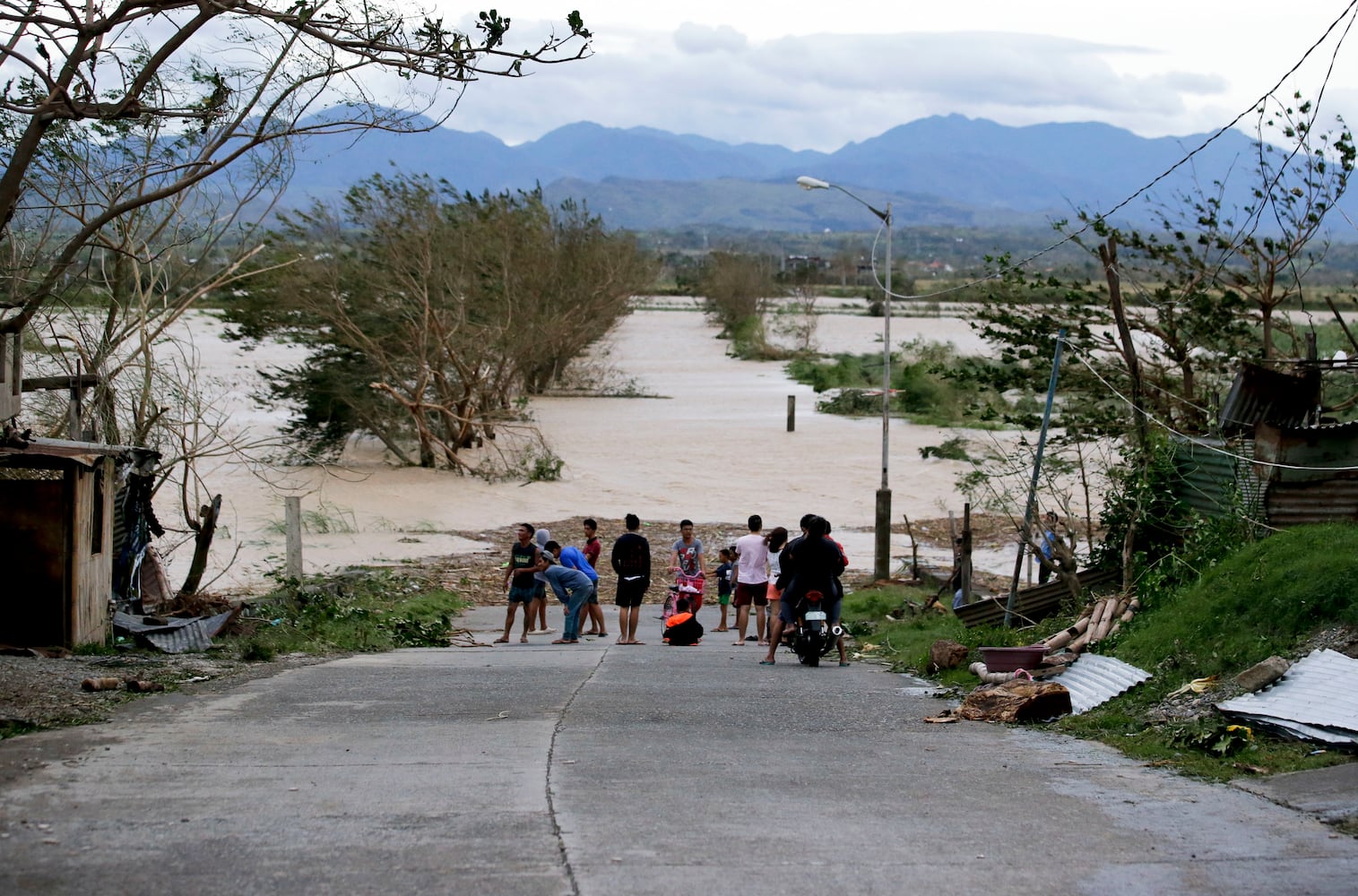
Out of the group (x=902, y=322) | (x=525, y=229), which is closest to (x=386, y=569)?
(x=525, y=229)

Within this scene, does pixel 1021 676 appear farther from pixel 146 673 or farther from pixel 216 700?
pixel 146 673

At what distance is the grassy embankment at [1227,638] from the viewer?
26.0ft

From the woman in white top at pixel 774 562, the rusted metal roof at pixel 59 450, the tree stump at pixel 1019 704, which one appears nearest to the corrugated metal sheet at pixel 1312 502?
the tree stump at pixel 1019 704

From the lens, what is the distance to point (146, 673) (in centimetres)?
1105

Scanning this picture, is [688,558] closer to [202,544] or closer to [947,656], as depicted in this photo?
[947,656]

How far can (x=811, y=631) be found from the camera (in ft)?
42.6

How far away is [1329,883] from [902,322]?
371 feet

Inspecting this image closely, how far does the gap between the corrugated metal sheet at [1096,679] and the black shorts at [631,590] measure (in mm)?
6026

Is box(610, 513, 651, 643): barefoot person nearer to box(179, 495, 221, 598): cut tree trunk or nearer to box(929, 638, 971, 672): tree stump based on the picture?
box(929, 638, 971, 672): tree stump

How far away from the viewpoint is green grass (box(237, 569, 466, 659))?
47.9ft

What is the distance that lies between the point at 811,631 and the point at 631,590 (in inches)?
133

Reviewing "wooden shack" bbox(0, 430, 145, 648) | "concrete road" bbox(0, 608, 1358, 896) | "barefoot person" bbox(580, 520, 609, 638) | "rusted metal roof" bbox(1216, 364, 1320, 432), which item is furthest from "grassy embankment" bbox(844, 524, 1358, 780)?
"wooden shack" bbox(0, 430, 145, 648)

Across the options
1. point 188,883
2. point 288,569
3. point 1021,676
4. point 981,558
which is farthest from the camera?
point 981,558

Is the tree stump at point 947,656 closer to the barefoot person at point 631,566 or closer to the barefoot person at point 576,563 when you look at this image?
the barefoot person at point 631,566
